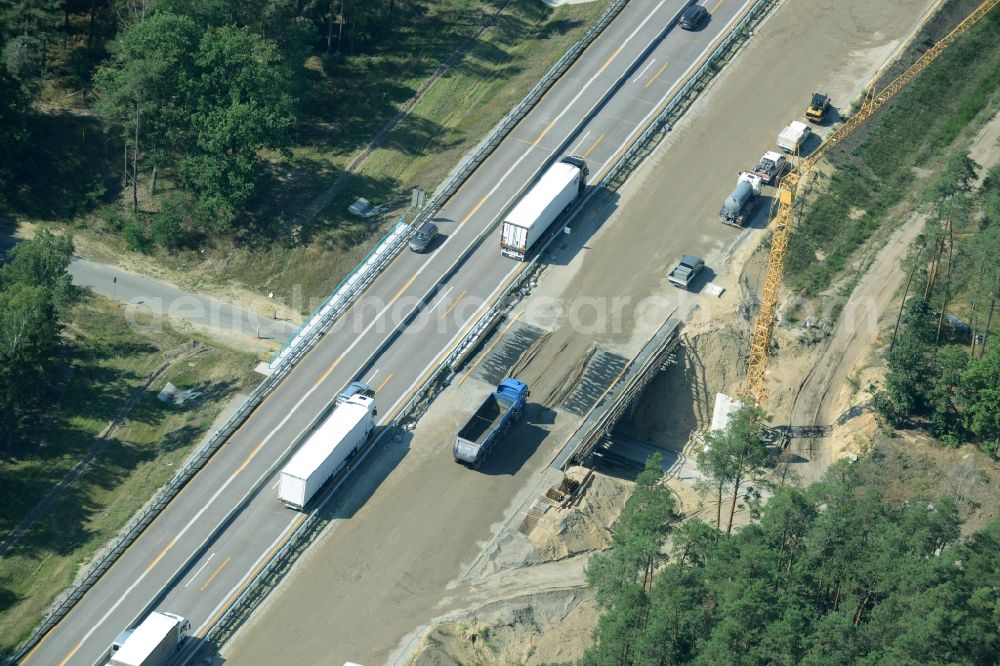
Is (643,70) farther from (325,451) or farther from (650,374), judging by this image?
(325,451)

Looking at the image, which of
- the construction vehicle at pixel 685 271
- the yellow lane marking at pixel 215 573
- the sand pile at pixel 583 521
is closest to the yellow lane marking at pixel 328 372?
the yellow lane marking at pixel 215 573

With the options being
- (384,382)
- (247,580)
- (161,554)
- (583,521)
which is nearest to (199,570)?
(161,554)

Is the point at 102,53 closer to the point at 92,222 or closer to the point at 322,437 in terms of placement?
the point at 92,222

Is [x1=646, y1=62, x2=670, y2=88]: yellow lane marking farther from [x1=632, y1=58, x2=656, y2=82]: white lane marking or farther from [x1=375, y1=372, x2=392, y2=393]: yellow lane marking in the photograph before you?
[x1=375, y1=372, x2=392, y2=393]: yellow lane marking

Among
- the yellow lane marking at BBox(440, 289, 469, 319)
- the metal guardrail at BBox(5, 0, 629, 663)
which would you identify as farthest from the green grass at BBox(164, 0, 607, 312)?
the yellow lane marking at BBox(440, 289, 469, 319)

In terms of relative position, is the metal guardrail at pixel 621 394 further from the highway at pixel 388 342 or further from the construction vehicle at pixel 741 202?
the highway at pixel 388 342
